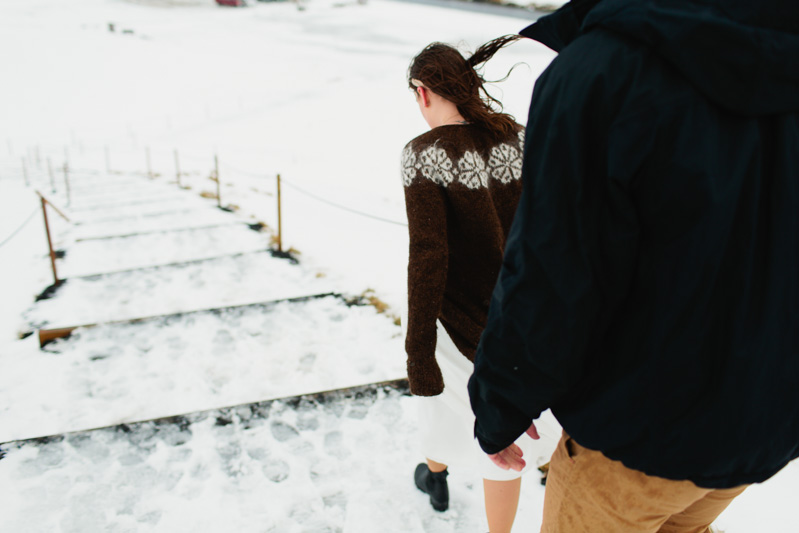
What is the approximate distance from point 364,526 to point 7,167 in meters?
17.3

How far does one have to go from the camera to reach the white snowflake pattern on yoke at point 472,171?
133 cm

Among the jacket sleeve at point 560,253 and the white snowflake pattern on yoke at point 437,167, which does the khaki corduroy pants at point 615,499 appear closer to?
the jacket sleeve at point 560,253

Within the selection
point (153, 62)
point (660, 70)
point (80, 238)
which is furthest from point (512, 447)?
point (153, 62)

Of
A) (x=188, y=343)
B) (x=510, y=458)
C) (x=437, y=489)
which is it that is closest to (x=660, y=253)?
(x=510, y=458)

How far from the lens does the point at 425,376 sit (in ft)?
4.74

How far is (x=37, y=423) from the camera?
2148mm

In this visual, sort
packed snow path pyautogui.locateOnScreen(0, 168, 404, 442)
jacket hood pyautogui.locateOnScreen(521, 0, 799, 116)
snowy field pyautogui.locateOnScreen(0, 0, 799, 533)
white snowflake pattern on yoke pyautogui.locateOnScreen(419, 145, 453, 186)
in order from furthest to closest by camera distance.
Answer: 1. packed snow path pyautogui.locateOnScreen(0, 168, 404, 442)
2. snowy field pyautogui.locateOnScreen(0, 0, 799, 533)
3. white snowflake pattern on yoke pyautogui.locateOnScreen(419, 145, 453, 186)
4. jacket hood pyautogui.locateOnScreen(521, 0, 799, 116)

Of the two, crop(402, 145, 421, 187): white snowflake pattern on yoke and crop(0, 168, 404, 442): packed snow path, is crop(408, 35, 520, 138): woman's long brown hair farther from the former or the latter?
crop(0, 168, 404, 442): packed snow path

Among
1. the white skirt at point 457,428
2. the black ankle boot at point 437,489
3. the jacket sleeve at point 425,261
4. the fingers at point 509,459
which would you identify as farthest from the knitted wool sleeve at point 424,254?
the black ankle boot at point 437,489

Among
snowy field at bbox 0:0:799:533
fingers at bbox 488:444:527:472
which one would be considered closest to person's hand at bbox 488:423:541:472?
fingers at bbox 488:444:527:472

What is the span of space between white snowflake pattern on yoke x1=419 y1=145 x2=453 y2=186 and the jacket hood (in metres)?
0.68

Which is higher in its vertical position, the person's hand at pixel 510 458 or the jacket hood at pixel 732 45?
the jacket hood at pixel 732 45

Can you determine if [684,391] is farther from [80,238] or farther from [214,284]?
[80,238]

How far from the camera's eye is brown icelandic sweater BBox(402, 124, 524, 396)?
4.34 feet
